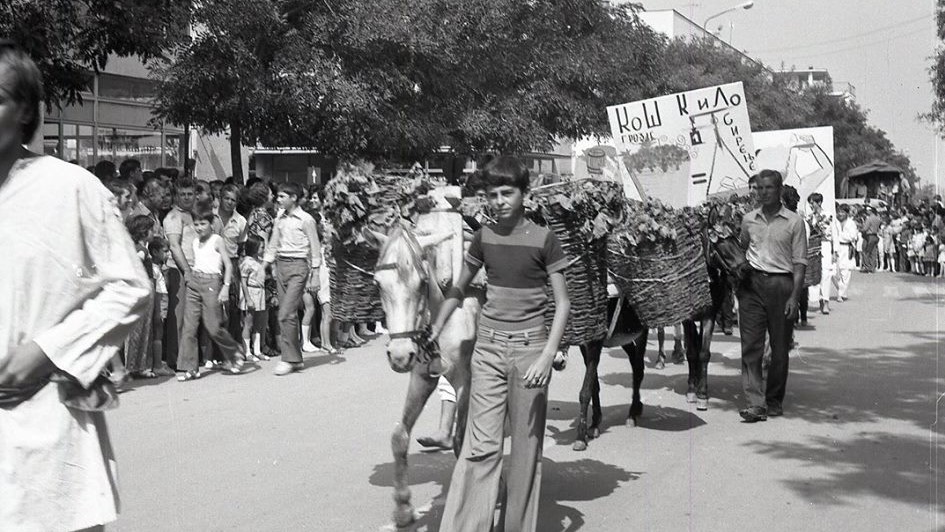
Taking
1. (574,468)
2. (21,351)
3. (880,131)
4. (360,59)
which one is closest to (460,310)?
(574,468)

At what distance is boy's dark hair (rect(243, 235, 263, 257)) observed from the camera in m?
13.6

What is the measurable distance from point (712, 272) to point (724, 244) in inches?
24.9

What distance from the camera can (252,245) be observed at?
44.7ft

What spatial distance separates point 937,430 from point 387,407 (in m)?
4.77

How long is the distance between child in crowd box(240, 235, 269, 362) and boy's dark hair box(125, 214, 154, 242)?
200cm

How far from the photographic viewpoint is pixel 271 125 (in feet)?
68.8

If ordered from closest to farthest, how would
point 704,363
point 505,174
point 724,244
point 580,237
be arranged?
point 505,174, point 580,237, point 724,244, point 704,363

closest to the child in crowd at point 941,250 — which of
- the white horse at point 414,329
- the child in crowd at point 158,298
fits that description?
the child in crowd at point 158,298

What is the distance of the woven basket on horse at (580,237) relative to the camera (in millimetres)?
7020

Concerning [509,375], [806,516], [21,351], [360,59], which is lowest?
[806,516]

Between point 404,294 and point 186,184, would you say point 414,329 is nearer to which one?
point 404,294

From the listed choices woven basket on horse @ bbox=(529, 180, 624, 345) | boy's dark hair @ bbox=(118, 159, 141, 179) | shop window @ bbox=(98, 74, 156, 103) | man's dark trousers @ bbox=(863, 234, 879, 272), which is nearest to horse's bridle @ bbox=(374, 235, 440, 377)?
woven basket on horse @ bbox=(529, 180, 624, 345)

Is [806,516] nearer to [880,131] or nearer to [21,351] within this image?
[21,351]

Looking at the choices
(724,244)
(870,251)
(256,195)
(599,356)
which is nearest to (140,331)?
(256,195)
